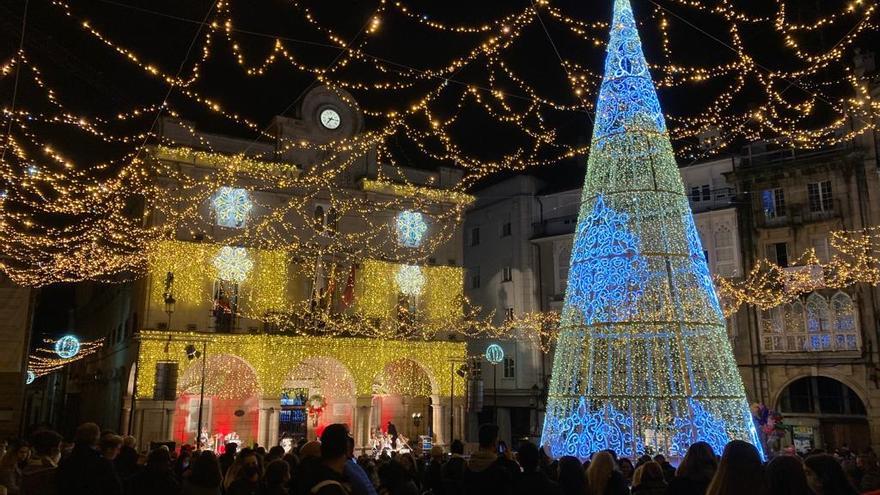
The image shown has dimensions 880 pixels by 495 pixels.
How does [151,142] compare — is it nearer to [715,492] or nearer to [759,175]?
[759,175]

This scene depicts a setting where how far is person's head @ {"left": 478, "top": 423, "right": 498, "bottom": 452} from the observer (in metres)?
5.82

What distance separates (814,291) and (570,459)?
24325mm

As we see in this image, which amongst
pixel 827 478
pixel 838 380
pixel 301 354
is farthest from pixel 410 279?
pixel 827 478

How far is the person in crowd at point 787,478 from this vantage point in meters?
3.92

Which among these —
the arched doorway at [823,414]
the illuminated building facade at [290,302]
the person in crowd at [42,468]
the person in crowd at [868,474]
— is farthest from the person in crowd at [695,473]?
the arched doorway at [823,414]

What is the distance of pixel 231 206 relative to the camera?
1080 inches

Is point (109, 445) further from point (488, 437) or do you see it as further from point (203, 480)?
point (488, 437)

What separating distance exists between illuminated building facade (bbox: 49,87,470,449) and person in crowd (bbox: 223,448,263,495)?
56.5 ft

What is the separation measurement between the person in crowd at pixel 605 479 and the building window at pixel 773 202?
2538cm

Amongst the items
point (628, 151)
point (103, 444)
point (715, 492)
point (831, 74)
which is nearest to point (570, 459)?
point (715, 492)

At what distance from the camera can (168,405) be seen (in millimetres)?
24516

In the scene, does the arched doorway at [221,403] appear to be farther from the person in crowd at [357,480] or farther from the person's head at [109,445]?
the person in crowd at [357,480]

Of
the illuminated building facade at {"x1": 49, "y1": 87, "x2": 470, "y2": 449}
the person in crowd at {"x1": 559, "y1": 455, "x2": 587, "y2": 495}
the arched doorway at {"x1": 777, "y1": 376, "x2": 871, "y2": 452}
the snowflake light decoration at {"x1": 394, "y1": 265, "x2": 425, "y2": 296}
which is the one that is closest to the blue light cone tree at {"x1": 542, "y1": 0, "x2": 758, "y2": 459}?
the person in crowd at {"x1": 559, "y1": 455, "x2": 587, "y2": 495}

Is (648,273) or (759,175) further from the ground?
(759,175)
